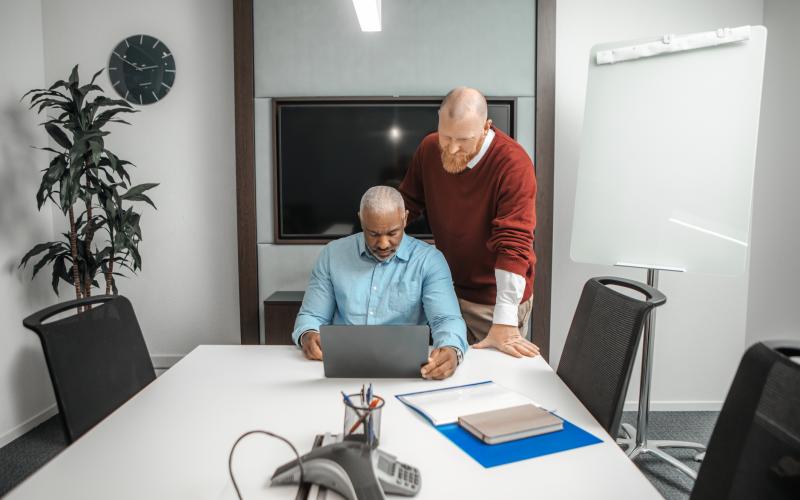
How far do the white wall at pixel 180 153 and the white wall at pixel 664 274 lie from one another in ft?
6.68

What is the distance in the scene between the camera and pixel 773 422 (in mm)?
807

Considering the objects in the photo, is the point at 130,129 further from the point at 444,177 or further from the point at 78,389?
the point at 78,389

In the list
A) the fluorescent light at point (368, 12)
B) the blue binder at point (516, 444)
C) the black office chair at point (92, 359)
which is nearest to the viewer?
the blue binder at point (516, 444)

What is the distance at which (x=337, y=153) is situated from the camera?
316 cm

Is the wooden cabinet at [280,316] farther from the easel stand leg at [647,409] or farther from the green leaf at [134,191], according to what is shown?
the easel stand leg at [647,409]

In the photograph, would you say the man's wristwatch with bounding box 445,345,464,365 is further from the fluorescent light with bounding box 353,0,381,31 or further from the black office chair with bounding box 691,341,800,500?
the fluorescent light with bounding box 353,0,381,31

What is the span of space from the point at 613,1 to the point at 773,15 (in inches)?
33.0

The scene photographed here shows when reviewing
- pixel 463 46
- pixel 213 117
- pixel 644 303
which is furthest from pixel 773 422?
pixel 213 117

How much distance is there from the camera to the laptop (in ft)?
4.86

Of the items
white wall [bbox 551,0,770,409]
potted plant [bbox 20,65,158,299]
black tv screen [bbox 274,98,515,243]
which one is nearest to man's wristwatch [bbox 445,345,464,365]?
black tv screen [bbox 274,98,515,243]

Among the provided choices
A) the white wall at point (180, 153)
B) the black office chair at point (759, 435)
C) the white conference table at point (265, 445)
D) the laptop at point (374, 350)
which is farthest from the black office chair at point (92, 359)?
the white wall at point (180, 153)

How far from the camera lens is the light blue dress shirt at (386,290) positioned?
1.99 m

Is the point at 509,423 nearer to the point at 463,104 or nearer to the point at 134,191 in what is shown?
the point at 463,104

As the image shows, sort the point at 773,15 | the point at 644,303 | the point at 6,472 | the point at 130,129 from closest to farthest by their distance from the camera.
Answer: the point at 644,303 < the point at 6,472 < the point at 773,15 < the point at 130,129
